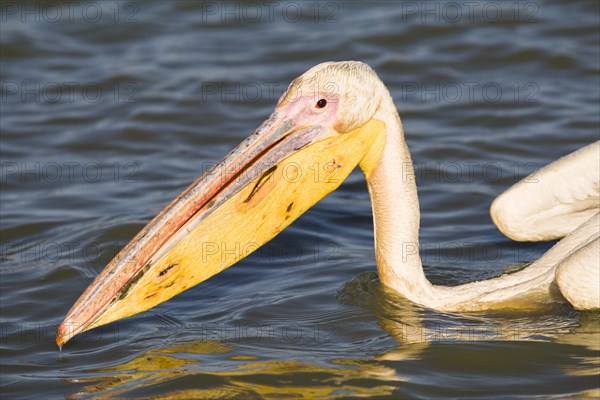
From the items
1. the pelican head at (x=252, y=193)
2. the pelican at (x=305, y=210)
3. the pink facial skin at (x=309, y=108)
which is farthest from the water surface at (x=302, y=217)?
the pink facial skin at (x=309, y=108)

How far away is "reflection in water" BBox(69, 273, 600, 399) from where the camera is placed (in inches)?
199

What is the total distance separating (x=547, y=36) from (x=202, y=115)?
349 cm

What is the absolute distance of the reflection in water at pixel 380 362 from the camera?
505 cm

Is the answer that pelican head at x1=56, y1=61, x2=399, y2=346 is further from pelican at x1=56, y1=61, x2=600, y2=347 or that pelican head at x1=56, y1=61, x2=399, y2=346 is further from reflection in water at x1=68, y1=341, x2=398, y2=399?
reflection in water at x1=68, y1=341, x2=398, y2=399

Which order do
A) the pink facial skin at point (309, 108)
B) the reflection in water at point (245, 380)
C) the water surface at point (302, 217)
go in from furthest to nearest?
the pink facial skin at point (309, 108) < the water surface at point (302, 217) < the reflection in water at point (245, 380)

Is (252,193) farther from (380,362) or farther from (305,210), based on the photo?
(380,362)

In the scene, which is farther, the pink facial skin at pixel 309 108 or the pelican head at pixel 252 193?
the pink facial skin at pixel 309 108

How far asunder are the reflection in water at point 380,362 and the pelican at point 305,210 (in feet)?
0.47

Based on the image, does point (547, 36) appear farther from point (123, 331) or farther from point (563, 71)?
point (123, 331)

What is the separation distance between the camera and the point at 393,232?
5895 millimetres

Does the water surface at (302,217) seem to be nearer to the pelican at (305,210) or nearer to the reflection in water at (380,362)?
the reflection in water at (380,362)

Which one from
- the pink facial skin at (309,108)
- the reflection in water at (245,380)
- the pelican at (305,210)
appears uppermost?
the pink facial skin at (309,108)

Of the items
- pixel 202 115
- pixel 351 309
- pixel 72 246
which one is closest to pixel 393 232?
pixel 351 309

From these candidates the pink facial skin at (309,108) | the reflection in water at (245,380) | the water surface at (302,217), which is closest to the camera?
the reflection in water at (245,380)
